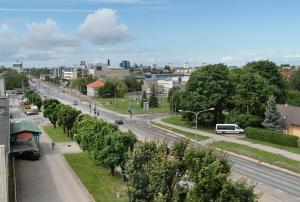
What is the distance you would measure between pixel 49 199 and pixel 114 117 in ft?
216

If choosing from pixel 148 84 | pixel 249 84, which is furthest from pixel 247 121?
pixel 148 84

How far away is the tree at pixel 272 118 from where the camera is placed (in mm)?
67250

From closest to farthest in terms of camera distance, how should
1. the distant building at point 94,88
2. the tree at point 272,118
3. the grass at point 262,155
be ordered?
the grass at point 262,155, the tree at point 272,118, the distant building at point 94,88

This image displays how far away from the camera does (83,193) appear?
39.1 m

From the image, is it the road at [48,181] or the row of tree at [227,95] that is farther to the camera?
the row of tree at [227,95]

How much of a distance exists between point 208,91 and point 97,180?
37815 mm

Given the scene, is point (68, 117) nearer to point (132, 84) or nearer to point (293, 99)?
point (293, 99)

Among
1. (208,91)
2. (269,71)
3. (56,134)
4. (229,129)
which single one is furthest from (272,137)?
(56,134)

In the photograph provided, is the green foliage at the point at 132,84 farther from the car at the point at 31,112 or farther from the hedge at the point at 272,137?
the hedge at the point at 272,137

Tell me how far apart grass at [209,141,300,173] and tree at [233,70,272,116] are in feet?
39.1

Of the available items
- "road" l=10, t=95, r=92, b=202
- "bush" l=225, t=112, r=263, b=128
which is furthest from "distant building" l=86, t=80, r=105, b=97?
"road" l=10, t=95, r=92, b=202

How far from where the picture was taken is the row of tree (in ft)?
242

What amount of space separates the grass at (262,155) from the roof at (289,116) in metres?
11.8

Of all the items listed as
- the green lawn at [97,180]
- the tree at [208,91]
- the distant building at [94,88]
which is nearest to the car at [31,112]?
the tree at [208,91]
